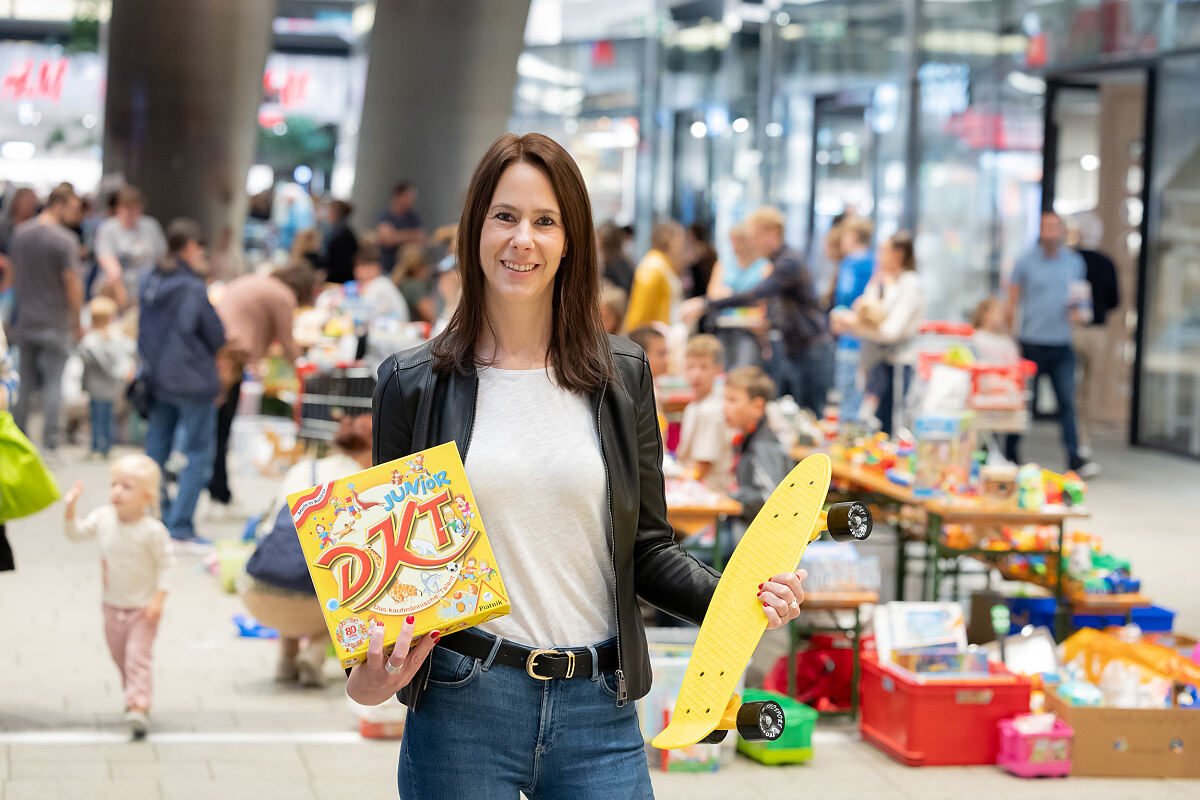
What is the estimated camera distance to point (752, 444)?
6.99m

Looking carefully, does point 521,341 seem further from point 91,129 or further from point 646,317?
point 91,129

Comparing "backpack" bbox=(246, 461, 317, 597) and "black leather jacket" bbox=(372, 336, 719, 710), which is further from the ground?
"black leather jacket" bbox=(372, 336, 719, 710)

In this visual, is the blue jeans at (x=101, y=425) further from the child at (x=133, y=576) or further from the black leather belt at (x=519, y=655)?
the black leather belt at (x=519, y=655)

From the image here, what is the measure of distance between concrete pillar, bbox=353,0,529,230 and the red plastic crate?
1171 centimetres

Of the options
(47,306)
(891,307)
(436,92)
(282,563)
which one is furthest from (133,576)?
(436,92)

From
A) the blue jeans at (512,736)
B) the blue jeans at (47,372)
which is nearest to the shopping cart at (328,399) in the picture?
the blue jeans at (47,372)

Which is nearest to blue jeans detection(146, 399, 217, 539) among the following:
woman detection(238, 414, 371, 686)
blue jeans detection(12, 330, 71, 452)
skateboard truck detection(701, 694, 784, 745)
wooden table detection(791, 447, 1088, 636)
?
woman detection(238, 414, 371, 686)

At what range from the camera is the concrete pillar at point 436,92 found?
651 inches

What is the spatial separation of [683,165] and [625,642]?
22.3 metres

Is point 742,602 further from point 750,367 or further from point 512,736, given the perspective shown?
point 750,367

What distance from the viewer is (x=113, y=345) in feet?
39.9

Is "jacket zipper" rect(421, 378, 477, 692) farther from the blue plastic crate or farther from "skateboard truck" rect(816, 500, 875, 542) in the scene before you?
the blue plastic crate

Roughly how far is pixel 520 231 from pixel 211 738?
3.87 metres

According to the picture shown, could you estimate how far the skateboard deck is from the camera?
228 centimetres
